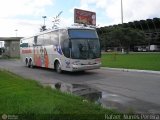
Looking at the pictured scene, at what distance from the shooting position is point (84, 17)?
2633 inches

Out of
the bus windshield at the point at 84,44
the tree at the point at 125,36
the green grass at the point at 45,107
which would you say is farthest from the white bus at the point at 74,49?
the tree at the point at 125,36

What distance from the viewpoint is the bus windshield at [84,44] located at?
22000 millimetres

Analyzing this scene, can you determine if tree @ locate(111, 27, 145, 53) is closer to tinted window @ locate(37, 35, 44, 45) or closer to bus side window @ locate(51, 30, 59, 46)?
tinted window @ locate(37, 35, 44, 45)

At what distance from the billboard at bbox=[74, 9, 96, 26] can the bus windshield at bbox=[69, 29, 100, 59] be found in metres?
41.6

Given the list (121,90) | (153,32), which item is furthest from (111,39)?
(121,90)

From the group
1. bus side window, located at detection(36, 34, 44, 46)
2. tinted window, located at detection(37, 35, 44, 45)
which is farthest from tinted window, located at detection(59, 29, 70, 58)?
tinted window, located at detection(37, 35, 44, 45)

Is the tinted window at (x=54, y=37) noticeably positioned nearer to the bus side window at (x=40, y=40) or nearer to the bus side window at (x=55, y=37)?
the bus side window at (x=55, y=37)

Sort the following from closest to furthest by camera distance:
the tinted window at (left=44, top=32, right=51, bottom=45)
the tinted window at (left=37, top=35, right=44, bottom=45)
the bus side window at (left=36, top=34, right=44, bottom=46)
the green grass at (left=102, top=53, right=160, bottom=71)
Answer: the tinted window at (left=44, top=32, right=51, bottom=45)
the green grass at (left=102, top=53, right=160, bottom=71)
the bus side window at (left=36, top=34, right=44, bottom=46)
the tinted window at (left=37, top=35, right=44, bottom=45)

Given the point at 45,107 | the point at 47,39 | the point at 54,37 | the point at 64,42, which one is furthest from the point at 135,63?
the point at 45,107

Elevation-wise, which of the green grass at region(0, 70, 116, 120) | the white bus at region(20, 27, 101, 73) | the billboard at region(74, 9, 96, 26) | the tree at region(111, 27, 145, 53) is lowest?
the green grass at region(0, 70, 116, 120)

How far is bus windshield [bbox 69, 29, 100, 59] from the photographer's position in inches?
866

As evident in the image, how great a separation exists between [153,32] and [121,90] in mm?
83882

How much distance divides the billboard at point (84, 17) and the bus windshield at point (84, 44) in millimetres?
41577

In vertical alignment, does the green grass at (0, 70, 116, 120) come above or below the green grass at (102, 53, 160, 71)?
above
